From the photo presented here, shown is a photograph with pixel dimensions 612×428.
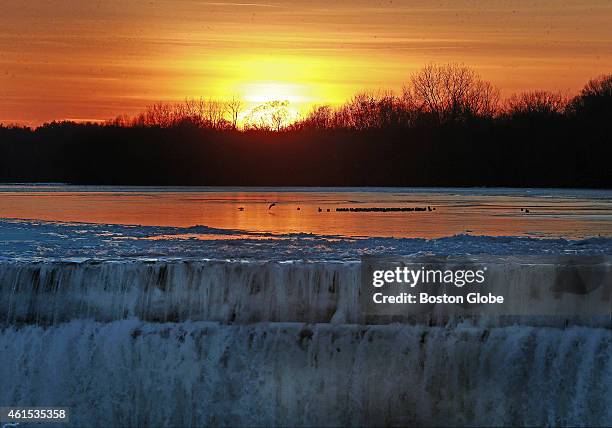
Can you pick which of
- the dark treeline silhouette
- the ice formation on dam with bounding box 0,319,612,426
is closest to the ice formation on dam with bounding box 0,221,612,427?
the ice formation on dam with bounding box 0,319,612,426

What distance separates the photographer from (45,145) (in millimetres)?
119562

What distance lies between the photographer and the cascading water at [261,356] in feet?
39.2

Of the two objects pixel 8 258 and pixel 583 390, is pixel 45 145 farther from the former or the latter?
pixel 583 390

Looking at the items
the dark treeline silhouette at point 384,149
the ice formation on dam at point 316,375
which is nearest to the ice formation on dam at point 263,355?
the ice formation on dam at point 316,375

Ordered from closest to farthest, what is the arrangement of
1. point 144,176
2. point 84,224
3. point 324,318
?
1. point 324,318
2. point 84,224
3. point 144,176

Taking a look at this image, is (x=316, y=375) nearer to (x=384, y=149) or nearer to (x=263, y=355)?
(x=263, y=355)

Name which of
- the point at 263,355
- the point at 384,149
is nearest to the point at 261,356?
the point at 263,355

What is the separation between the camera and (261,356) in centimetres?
1244

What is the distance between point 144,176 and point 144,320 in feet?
271

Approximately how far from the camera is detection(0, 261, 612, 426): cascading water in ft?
39.2

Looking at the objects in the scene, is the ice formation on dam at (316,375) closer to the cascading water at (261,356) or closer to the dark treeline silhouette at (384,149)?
the cascading water at (261,356)

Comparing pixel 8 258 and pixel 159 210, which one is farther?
pixel 159 210

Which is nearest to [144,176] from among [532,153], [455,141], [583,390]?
[455,141]

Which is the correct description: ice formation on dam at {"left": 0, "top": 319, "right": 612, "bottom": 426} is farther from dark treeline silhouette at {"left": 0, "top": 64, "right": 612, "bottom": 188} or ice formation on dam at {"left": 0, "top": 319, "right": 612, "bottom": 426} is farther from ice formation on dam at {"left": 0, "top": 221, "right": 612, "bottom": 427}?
dark treeline silhouette at {"left": 0, "top": 64, "right": 612, "bottom": 188}
